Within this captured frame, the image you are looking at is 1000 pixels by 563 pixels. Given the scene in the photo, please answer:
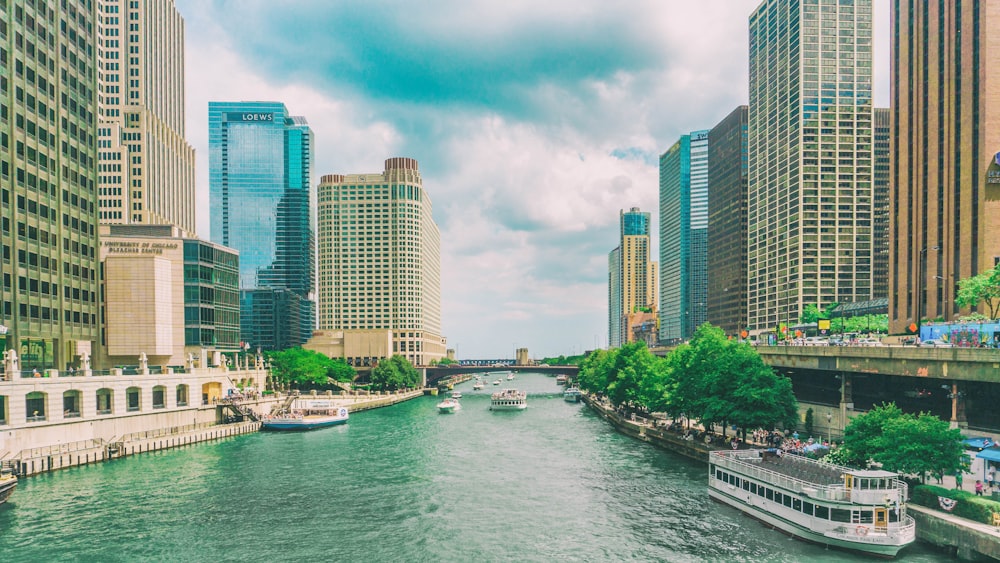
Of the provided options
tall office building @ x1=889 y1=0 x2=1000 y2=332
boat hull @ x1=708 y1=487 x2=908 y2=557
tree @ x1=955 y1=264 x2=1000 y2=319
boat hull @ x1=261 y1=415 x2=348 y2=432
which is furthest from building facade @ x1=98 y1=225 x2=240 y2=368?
tall office building @ x1=889 y1=0 x2=1000 y2=332

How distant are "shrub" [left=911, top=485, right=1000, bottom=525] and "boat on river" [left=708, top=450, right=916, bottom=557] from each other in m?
1.85

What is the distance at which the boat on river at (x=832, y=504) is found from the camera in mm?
46688

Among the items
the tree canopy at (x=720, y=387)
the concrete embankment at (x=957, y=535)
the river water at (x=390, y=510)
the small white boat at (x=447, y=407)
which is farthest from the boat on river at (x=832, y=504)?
the small white boat at (x=447, y=407)

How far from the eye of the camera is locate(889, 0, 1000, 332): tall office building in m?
118

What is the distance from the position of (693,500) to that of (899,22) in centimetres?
12900

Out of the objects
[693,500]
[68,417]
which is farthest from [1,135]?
[693,500]

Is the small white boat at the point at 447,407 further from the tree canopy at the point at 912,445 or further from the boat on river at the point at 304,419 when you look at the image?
the tree canopy at the point at 912,445

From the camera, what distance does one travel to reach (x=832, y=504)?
4862 centimetres

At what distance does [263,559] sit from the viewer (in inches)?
1896

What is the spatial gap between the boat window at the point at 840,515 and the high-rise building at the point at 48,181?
104544 mm

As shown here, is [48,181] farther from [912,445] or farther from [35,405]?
[912,445]

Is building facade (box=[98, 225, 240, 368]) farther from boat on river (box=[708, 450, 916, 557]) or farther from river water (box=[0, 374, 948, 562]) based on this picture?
boat on river (box=[708, 450, 916, 557])

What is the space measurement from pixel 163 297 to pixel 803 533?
123593 mm

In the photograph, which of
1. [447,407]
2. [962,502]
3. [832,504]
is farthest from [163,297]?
[962,502]
